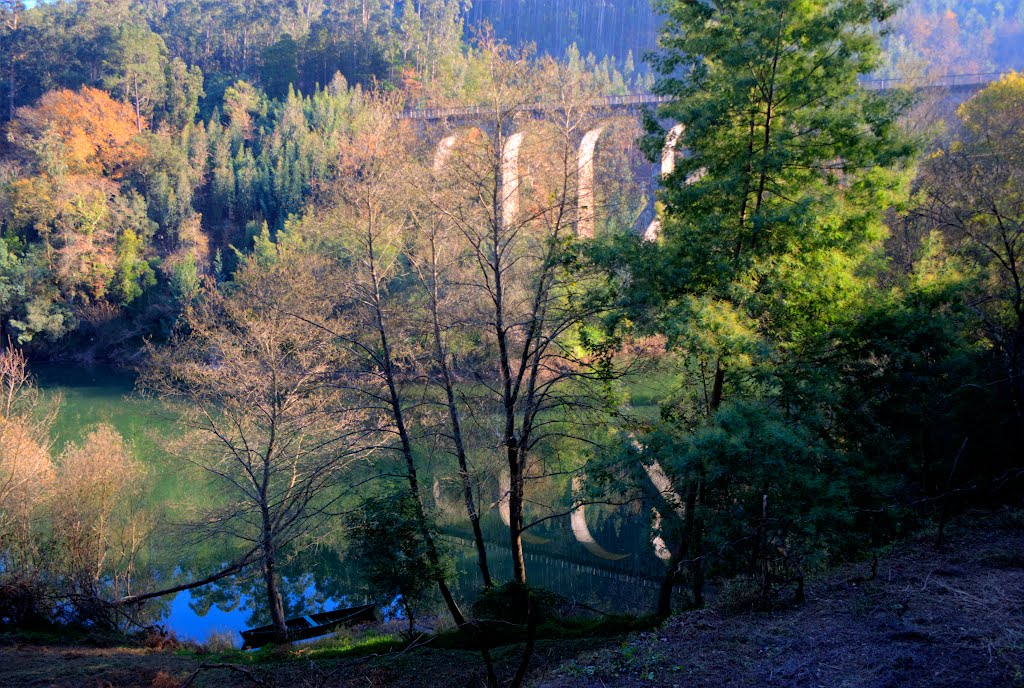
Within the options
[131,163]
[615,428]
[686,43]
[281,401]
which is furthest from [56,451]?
[131,163]

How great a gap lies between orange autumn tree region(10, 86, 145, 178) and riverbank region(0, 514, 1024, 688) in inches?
1255

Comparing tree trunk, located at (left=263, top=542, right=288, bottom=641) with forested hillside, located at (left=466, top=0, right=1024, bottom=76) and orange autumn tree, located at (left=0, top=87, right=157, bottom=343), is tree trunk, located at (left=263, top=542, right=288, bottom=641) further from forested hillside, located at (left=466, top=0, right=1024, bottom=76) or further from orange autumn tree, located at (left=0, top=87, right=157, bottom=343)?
forested hillside, located at (left=466, top=0, right=1024, bottom=76)

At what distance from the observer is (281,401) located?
11273 millimetres

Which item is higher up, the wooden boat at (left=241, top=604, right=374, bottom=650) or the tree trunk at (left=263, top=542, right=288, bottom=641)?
the tree trunk at (left=263, top=542, right=288, bottom=641)

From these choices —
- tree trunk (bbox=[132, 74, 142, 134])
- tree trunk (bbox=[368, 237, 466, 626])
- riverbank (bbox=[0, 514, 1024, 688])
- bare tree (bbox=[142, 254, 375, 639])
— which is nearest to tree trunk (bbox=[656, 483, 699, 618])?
riverbank (bbox=[0, 514, 1024, 688])

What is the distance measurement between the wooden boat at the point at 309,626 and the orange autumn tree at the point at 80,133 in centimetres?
2843

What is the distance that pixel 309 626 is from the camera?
37.7 feet

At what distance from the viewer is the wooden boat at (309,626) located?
35.6ft

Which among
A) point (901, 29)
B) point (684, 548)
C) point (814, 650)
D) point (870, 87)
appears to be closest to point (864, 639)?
point (814, 650)

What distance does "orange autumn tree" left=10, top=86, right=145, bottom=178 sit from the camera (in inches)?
1309

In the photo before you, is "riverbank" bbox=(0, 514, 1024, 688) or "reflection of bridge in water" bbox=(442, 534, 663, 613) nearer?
"riverbank" bbox=(0, 514, 1024, 688)

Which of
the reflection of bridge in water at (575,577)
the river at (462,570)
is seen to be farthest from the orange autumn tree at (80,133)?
the reflection of bridge in water at (575,577)

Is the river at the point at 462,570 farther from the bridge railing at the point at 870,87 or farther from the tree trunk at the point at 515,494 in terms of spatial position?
the bridge railing at the point at 870,87

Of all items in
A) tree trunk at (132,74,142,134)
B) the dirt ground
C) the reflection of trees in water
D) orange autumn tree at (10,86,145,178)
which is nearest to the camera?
the dirt ground
